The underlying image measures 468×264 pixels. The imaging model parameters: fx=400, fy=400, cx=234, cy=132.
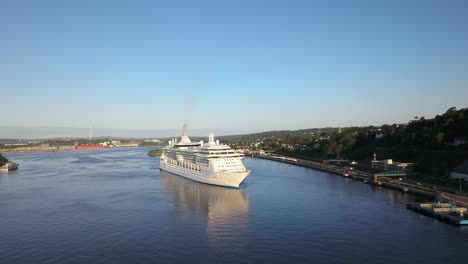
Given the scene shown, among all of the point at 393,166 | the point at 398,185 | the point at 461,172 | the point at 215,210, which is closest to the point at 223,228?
the point at 215,210

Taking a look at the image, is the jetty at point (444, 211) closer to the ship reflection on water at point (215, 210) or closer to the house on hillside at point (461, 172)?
the house on hillside at point (461, 172)

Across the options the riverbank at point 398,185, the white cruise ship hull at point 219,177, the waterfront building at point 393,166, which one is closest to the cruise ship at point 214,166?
the white cruise ship hull at point 219,177

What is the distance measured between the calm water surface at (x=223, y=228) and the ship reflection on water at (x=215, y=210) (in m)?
0.07

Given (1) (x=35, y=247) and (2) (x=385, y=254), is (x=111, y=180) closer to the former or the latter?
(1) (x=35, y=247)

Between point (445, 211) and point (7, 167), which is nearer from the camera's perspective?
point (445, 211)

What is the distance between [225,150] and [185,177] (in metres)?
9.82

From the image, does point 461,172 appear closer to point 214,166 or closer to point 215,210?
point 215,210

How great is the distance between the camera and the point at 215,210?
99.5ft

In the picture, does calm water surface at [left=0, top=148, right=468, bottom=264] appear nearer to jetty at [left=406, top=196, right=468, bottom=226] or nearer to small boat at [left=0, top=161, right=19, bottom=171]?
jetty at [left=406, top=196, right=468, bottom=226]

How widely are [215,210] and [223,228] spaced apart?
18.4ft

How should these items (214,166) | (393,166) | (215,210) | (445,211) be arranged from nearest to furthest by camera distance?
(445,211) < (215,210) < (214,166) < (393,166)

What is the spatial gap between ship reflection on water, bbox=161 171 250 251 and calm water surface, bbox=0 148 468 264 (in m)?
0.07

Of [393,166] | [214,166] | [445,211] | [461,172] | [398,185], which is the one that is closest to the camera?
[445,211]

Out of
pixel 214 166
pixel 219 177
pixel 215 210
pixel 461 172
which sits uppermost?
pixel 214 166
